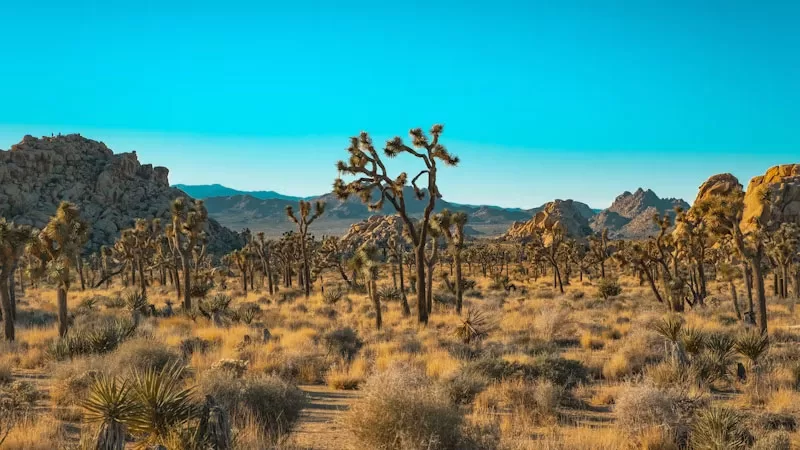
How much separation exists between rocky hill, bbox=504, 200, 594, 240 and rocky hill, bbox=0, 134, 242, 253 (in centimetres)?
8129

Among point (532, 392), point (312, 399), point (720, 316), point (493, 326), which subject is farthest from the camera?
point (720, 316)

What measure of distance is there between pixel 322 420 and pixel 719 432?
582 cm

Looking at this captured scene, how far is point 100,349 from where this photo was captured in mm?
13234

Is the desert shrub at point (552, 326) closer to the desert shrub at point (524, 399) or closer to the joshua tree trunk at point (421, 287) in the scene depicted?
the joshua tree trunk at point (421, 287)

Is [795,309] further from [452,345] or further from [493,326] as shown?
[452,345]

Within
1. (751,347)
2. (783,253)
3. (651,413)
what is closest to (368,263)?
(751,347)

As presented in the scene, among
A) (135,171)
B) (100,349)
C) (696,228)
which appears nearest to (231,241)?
(135,171)

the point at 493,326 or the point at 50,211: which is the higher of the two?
the point at 50,211

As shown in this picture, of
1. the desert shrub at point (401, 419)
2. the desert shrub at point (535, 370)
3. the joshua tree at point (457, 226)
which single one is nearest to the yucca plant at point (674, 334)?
the desert shrub at point (535, 370)

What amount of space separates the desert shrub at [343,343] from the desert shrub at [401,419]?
24.6 ft

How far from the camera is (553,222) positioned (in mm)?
147250

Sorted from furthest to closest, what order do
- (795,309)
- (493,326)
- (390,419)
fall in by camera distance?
(795,309)
(493,326)
(390,419)

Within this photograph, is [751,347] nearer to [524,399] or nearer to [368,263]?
[524,399]

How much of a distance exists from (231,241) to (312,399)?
343ft
